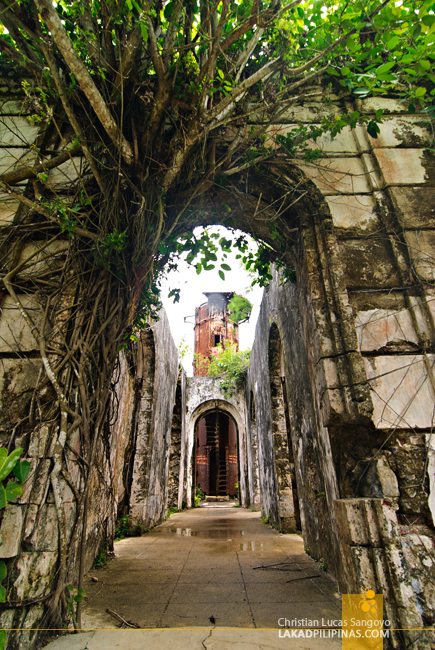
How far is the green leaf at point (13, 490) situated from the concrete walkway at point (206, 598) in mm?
727

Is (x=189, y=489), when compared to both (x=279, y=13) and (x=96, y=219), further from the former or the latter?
(x=279, y=13)

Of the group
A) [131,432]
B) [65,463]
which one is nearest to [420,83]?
[65,463]

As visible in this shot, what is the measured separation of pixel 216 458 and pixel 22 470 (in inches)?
618

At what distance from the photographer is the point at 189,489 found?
1022cm

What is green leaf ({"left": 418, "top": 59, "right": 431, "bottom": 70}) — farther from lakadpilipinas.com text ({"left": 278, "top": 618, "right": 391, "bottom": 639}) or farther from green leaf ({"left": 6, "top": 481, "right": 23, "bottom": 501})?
green leaf ({"left": 6, "top": 481, "right": 23, "bottom": 501})

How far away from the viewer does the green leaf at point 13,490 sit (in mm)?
1499

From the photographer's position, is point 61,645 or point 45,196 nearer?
point 61,645

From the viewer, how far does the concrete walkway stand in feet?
5.26

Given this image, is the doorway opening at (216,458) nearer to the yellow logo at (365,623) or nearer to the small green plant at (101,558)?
the small green plant at (101,558)

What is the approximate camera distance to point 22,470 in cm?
158

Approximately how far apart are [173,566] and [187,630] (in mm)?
1368

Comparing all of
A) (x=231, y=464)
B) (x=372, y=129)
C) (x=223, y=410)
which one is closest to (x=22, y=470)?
(x=372, y=129)

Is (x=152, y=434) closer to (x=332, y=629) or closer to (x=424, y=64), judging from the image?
(x=332, y=629)

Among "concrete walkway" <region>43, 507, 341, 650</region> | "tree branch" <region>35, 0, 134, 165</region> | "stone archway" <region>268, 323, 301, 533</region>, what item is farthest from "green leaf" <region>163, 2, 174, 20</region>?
"stone archway" <region>268, 323, 301, 533</region>
